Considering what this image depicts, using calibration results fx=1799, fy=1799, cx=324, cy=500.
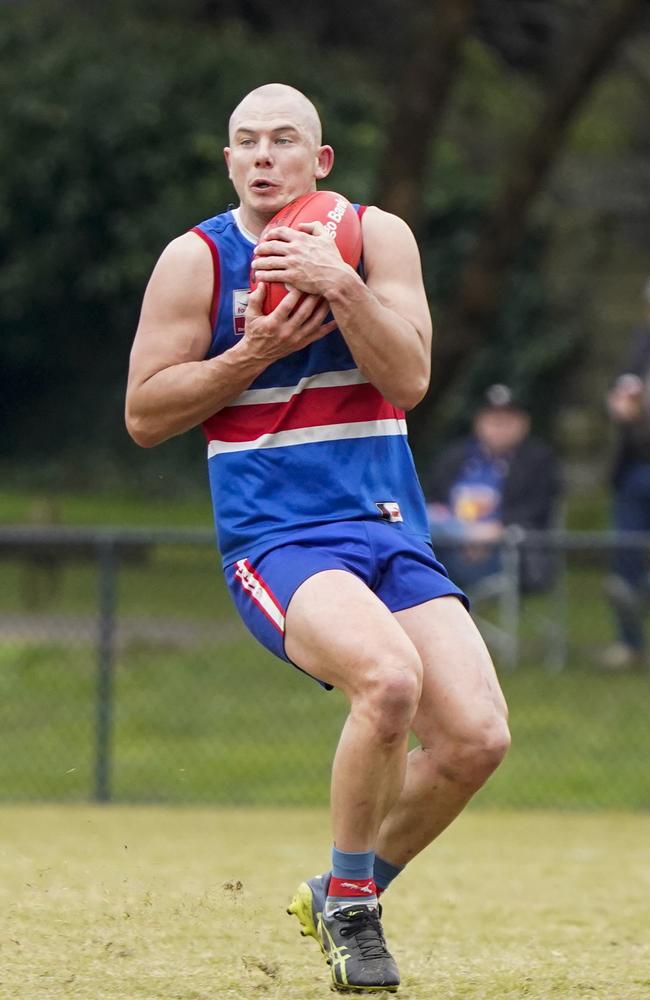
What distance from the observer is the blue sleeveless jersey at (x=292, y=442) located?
480cm

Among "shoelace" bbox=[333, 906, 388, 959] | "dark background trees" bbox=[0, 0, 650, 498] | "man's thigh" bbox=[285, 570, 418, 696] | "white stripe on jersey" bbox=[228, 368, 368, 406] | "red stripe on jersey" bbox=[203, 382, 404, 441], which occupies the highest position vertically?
"dark background trees" bbox=[0, 0, 650, 498]

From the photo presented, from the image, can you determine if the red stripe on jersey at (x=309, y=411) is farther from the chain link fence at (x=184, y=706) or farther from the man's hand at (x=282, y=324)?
the chain link fence at (x=184, y=706)

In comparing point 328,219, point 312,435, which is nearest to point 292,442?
point 312,435

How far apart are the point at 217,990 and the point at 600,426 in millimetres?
17297

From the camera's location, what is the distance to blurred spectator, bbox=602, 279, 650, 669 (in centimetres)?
1065

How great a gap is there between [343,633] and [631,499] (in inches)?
317

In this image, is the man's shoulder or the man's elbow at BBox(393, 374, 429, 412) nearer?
the man's elbow at BBox(393, 374, 429, 412)

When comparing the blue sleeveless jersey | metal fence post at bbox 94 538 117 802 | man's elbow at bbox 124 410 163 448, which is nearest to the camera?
the blue sleeveless jersey

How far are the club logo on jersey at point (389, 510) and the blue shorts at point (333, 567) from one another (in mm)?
26

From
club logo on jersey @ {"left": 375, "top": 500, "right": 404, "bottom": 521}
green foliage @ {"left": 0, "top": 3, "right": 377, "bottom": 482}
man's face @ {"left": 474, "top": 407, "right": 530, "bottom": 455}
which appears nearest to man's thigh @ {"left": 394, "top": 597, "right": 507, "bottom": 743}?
club logo on jersey @ {"left": 375, "top": 500, "right": 404, "bottom": 521}

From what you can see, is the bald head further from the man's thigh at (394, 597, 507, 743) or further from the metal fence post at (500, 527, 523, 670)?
the metal fence post at (500, 527, 523, 670)

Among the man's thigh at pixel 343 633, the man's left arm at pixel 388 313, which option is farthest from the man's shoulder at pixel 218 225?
the man's thigh at pixel 343 633

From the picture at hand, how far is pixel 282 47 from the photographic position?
878 inches

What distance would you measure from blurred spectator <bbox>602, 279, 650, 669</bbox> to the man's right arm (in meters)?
5.70
